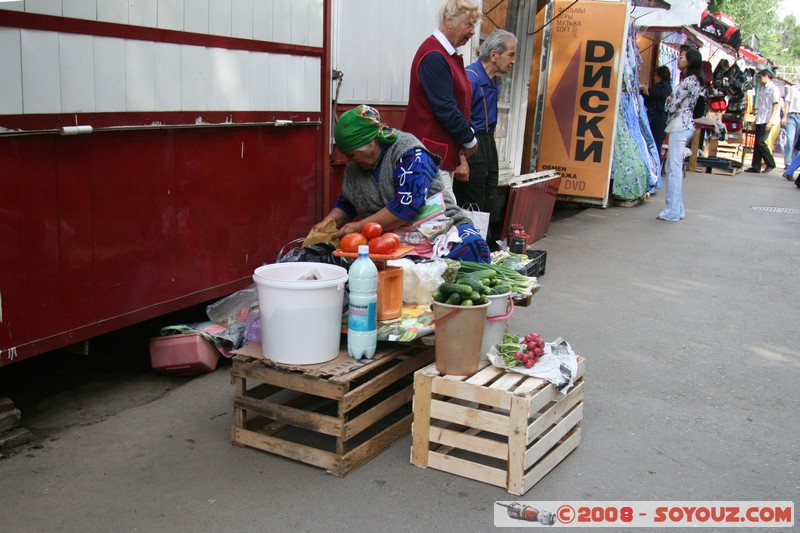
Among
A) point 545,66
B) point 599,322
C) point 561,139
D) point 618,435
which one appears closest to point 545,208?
point 561,139

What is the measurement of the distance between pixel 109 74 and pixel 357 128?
4.08ft

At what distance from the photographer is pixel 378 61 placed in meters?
6.05

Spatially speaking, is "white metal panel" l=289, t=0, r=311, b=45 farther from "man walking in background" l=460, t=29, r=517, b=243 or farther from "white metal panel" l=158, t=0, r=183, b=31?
"man walking in background" l=460, t=29, r=517, b=243

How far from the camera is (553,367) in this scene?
356cm

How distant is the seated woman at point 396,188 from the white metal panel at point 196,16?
98 cm

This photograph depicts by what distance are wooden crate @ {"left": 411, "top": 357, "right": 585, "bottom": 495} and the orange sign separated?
6610 mm

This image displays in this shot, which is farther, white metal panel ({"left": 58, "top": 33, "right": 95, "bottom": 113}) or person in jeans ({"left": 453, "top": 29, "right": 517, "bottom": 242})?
person in jeans ({"left": 453, "top": 29, "right": 517, "bottom": 242})

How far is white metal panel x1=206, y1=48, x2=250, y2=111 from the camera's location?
4.41 m

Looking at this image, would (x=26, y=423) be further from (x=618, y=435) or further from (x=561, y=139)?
(x=561, y=139)

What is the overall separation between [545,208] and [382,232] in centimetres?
521

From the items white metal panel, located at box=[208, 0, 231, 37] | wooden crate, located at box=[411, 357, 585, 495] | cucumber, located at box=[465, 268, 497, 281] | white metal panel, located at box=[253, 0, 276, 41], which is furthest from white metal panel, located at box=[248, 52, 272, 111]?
wooden crate, located at box=[411, 357, 585, 495]

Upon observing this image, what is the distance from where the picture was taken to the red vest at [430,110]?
5367 mm

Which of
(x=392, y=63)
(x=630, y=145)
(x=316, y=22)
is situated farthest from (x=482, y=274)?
(x=630, y=145)

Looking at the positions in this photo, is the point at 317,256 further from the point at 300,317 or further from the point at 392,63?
the point at 392,63
